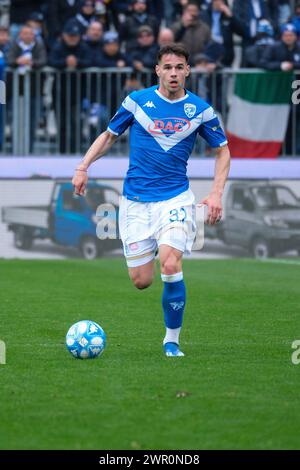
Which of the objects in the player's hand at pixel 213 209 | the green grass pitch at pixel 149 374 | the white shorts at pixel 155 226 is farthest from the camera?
the white shorts at pixel 155 226

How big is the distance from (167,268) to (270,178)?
11744 millimetres

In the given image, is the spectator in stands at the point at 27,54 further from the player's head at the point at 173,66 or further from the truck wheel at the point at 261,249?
the player's head at the point at 173,66

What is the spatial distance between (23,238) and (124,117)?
36.7ft

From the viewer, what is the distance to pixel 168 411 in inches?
264

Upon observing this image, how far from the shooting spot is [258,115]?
21.0 metres

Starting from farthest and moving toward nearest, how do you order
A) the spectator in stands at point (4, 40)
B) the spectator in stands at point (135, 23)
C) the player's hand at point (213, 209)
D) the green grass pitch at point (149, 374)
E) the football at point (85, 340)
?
the spectator in stands at point (135, 23) → the spectator in stands at point (4, 40) → the player's hand at point (213, 209) → the football at point (85, 340) → the green grass pitch at point (149, 374)

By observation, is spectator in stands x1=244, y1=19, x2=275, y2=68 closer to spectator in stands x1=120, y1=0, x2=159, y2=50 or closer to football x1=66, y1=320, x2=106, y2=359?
spectator in stands x1=120, y1=0, x2=159, y2=50

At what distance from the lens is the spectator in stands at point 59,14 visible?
2105 centimetres

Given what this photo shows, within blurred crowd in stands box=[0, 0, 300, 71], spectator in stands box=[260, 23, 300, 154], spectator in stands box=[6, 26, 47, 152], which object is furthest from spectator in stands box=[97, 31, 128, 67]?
spectator in stands box=[260, 23, 300, 154]

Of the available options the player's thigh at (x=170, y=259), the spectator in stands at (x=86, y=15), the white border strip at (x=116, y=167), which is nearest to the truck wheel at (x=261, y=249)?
the white border strip at (x=116, y=167)

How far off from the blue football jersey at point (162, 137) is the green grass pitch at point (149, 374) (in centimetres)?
136

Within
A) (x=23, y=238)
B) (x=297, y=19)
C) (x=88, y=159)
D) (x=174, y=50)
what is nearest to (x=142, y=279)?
(x=88, y=159)

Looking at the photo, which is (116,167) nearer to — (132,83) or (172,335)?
(132,83)
